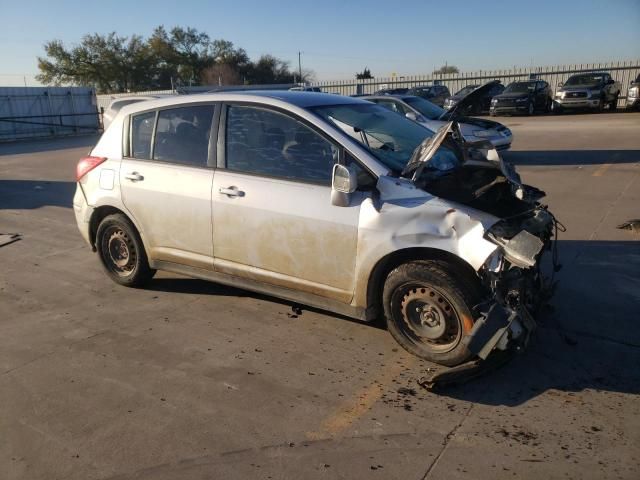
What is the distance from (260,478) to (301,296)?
67.2 inches

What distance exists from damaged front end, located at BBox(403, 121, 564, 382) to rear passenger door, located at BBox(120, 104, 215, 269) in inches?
71.3

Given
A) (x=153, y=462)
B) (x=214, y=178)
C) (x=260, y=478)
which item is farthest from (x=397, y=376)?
(x=214, y=178)

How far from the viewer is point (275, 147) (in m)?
4.37

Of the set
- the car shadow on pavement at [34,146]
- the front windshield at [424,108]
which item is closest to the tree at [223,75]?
the car shadow on pavement at [34,146]

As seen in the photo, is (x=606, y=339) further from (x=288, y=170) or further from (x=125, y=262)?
(x=125, y=262)

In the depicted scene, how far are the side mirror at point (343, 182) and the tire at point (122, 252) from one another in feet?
7.67

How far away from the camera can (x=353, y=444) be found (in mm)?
3033

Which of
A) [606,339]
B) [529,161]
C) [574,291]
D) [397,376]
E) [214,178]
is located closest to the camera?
[397,376]

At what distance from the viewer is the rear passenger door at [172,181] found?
4.68 meters

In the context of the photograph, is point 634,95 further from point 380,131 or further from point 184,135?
point 184,135

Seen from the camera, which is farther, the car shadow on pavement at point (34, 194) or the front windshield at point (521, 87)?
the front windshield at point (521, 87)

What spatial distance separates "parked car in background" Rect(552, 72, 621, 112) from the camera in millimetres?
26219

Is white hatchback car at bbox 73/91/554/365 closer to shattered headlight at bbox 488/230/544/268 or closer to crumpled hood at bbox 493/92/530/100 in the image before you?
shattered headlight at bbox 488/230/544/268

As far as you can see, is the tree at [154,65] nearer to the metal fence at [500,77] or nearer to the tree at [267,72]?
the tree at [267,72]
